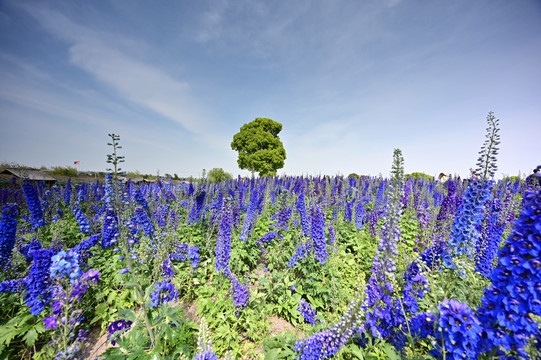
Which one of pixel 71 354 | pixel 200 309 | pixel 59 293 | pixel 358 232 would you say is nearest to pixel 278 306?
pixel 200 309

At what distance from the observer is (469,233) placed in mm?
2955

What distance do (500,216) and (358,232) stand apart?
3.68 metres

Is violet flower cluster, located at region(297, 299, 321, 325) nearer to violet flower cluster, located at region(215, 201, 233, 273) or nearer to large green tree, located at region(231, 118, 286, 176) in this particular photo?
violet flower cluster, located at region(215, 201, 233, 273)

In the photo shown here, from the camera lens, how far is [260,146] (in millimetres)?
35719

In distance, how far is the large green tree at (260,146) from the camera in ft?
113

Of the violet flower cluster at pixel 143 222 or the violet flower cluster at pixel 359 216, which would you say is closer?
the violet flower cluster at pixel 143 222

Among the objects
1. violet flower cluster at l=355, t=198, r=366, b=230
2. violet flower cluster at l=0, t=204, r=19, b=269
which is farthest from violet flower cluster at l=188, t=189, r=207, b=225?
violet flower cluster at l=355, t=198, r=366, b=230

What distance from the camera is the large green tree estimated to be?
1359 inches

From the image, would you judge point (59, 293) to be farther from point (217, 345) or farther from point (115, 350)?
point (217, 345)

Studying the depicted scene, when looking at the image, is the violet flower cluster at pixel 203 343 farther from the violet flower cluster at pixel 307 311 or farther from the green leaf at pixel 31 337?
the green leaf at pixel 31 337

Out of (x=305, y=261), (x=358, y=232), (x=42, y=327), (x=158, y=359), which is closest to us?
(x=158, y=359)

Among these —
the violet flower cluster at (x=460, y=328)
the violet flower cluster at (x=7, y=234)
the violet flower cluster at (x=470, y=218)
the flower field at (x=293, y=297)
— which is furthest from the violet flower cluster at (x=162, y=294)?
the violet flower cluster at (x=470, y=218)

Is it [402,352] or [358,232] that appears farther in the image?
[358,232]

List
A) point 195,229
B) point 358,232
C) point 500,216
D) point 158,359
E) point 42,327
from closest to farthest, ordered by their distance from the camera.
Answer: point 158,359 < point 42,327 < point 500,216 < point 195,229 < point 358,232
